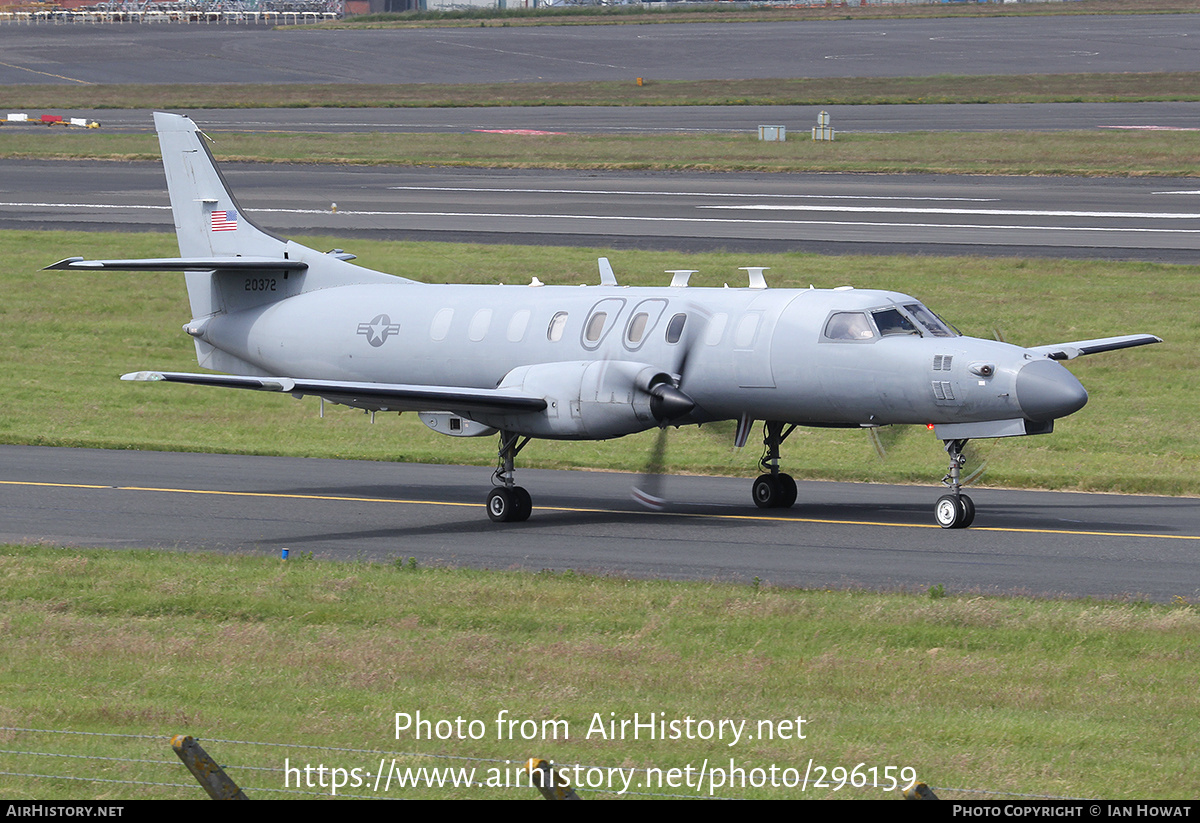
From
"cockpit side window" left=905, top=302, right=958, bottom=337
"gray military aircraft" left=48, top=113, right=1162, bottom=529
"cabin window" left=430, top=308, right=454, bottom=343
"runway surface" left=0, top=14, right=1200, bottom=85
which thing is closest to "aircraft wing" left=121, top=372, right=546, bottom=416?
"gray military aircraft" left=48, top=113, right=1162, bottom=529

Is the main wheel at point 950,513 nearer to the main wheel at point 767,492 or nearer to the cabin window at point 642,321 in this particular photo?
the main wheel at point 767,492

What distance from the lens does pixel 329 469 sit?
26.9 metres

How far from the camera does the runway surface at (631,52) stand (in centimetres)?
8394

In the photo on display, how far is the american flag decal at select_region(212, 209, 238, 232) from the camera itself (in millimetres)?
26469

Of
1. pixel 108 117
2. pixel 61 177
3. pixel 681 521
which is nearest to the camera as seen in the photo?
pixel 681 521

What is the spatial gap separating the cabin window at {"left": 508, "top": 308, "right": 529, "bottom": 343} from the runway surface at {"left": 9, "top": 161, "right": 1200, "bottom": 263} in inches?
730

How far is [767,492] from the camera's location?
73.9 ft

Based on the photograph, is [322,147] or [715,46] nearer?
[322,147]

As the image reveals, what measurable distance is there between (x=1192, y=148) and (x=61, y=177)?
43.5m

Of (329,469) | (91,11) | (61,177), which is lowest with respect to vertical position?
(329,469)

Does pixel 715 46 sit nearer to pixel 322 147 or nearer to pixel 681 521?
pixel 322 147

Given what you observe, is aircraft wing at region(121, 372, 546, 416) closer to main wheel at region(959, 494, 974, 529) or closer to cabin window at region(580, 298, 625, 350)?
cabin window at region(580, 298, 625, 350)

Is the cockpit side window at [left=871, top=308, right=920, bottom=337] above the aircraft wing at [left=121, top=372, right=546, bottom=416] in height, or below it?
above

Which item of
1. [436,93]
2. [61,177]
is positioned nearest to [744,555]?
[61,177]
